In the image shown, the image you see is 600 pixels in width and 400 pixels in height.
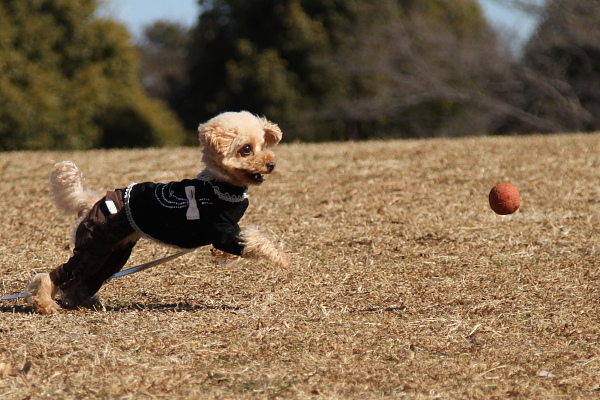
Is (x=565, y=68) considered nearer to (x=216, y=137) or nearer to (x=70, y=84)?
(x=70, y=84)

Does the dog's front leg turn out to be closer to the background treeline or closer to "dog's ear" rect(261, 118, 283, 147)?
"dog's ear" rect(261, 118, 283, 147)

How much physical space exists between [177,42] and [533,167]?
44689mm

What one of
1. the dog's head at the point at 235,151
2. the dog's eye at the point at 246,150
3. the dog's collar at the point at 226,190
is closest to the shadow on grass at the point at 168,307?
the dog's collar at the point at 226,190

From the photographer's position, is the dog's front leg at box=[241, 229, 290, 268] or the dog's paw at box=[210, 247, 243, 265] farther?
the dog's paw at box=[210, 247, 243, 265]

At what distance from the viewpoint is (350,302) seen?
18.7 feet

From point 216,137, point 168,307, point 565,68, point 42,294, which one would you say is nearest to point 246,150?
point 216,137

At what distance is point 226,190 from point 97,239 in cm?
87

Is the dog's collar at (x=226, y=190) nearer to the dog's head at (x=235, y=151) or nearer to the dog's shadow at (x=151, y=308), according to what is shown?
the dog's head at (x=235, y=151)

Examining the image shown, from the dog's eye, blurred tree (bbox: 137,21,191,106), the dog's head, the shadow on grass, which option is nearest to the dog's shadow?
the shadow on grass

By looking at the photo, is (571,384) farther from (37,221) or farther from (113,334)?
(37,221)

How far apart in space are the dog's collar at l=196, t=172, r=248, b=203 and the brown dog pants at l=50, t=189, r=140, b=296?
563 millimetres

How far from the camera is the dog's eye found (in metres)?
5.19

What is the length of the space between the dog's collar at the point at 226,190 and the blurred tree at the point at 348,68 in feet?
69.7

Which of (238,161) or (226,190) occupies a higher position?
(238,161)
